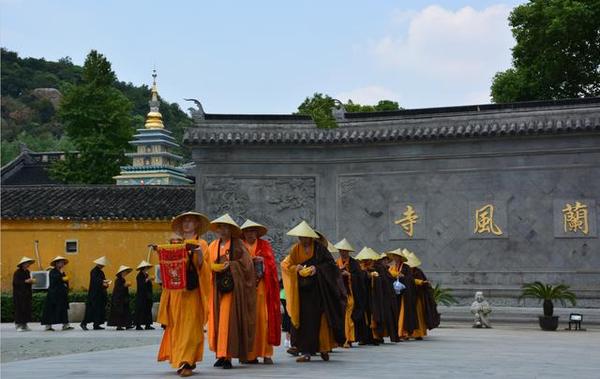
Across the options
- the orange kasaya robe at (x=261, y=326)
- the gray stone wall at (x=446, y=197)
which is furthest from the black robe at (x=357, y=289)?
the gray stone wall at (x=446, y=197)

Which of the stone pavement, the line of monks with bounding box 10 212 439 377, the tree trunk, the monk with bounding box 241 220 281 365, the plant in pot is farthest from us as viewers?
the tree trunk

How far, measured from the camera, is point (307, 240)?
11.4 m

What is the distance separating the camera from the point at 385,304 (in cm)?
1527

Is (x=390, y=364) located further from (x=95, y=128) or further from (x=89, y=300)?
(x=95, y=128)

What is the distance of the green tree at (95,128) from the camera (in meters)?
42.5

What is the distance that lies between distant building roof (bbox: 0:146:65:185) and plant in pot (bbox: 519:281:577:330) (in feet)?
87.2

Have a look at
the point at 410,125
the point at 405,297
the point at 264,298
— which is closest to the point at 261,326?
the point at 264,298

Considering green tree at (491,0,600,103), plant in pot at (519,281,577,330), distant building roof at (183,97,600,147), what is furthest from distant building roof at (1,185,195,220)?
green tree at (491,0,600,103)

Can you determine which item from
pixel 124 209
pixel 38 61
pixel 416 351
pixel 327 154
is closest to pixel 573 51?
pixel 327 154

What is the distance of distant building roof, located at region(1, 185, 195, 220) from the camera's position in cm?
2647

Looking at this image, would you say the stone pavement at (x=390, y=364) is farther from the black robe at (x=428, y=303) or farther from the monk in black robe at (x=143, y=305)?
the monk in black robe at (x=143, y=305)

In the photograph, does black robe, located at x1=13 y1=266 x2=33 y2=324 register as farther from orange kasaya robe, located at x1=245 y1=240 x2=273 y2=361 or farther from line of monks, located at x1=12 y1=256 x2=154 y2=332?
orange kasaya robe, located at x1=245 y1=240 x2=273 y2=361

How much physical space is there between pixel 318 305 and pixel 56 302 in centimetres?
1069

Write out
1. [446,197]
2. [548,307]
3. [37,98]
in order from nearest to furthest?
1. [548,307]
2. [446,197]
3. [37,98]
